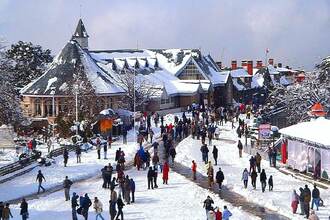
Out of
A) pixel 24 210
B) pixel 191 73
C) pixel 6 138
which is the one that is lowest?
pixel 24 210

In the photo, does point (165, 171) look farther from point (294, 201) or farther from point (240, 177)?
point (294, 201)

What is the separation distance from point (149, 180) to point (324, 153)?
8.51 metres

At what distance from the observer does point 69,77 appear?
183ft

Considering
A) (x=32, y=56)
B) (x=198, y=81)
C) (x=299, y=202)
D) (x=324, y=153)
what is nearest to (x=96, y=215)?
(x=299, y=202)

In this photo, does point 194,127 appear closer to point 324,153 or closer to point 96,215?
point 324,153

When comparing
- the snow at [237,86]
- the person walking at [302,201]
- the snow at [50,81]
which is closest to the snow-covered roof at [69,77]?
the snow at [50,81]

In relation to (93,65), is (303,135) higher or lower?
lower

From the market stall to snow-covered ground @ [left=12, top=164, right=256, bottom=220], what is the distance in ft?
20.4

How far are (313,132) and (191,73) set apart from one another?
45907 millimetres

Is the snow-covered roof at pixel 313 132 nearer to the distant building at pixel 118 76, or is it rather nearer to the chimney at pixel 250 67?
the distant building at pixel 118 76

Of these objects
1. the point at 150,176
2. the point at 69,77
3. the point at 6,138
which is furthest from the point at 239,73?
the point at 150,176

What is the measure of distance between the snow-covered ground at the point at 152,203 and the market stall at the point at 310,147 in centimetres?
620

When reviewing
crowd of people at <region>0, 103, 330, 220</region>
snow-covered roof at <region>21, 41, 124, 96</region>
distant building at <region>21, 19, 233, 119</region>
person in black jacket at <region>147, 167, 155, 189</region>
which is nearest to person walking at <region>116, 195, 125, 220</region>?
crowd of people at <region>0, 103, 330, 220</region>

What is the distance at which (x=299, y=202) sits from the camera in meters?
24.1
